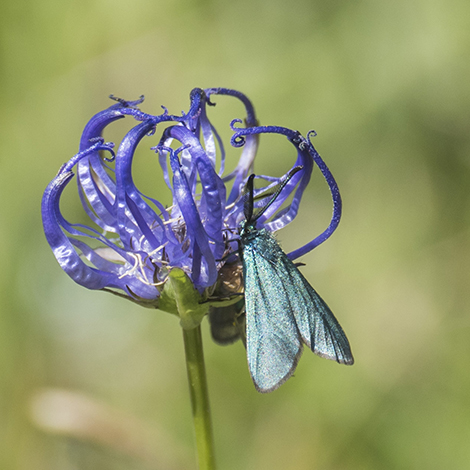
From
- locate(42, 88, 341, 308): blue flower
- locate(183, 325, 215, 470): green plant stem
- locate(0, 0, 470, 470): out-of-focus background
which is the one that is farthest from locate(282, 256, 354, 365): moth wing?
locate(0, 0, 470, 470): out-of-focus background

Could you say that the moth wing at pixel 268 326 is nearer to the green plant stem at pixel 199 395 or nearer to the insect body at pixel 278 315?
the insect body at pixel 278 315

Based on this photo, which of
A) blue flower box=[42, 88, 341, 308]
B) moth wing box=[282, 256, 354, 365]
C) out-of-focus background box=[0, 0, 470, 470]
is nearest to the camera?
blue flower box=[42, 88, 341, 308]

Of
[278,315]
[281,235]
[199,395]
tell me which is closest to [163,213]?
[278,315]

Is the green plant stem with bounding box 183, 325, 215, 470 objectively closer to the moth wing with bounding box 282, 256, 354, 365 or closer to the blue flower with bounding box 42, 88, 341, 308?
the blue flower with bounding box 42, 88, 341, 308

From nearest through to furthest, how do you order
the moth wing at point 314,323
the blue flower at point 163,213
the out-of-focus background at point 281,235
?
the blue flower at point 163,213 → the moth wing at point 314,323 → the out-of-focus background at point 281,235

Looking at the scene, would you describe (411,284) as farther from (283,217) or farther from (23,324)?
(23,324)

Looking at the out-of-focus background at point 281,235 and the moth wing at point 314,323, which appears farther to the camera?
the out-of-focus background at point 281,235

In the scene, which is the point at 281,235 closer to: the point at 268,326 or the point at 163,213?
the point at 163,213

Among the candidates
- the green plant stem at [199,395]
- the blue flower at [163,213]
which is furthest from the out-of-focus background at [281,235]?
the blue flower at [163,213]

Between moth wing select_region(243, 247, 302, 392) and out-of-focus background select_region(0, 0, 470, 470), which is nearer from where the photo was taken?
moth wing select_region(243, 247, 302, 392)
